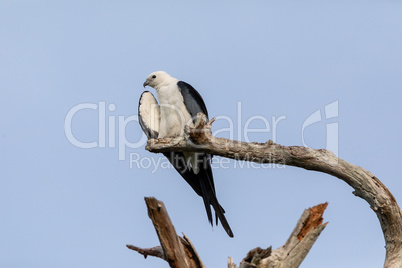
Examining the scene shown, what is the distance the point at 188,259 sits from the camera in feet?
15.3

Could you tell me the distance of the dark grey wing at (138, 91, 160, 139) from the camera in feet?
23.3

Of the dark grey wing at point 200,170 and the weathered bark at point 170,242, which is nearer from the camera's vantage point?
the weathered bark at point 170,242

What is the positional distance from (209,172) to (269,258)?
242cm

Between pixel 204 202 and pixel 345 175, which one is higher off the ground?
pixel 345 175

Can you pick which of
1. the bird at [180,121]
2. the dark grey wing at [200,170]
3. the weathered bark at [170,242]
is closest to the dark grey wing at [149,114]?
the bird at [180,121]

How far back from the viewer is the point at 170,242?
4.33m

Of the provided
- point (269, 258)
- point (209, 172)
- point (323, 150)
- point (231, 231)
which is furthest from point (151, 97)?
point (269, 258)

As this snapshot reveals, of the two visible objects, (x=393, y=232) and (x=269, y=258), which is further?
(x=393, y=232)

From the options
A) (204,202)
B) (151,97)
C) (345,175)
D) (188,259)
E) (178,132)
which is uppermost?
(151,97)

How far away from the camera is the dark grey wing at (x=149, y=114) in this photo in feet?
23.3

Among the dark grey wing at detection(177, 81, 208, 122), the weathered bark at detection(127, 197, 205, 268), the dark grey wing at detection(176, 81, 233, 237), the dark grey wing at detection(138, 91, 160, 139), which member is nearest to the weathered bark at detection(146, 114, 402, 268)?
the weathered bark at detection(127, 197, 205, 268)

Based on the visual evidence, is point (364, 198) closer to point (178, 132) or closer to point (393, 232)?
point (393, 232)

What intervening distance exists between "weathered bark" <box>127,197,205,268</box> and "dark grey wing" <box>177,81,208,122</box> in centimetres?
239

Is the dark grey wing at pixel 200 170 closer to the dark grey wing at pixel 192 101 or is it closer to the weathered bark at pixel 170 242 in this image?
the dark grey wing at pixel 192 101
